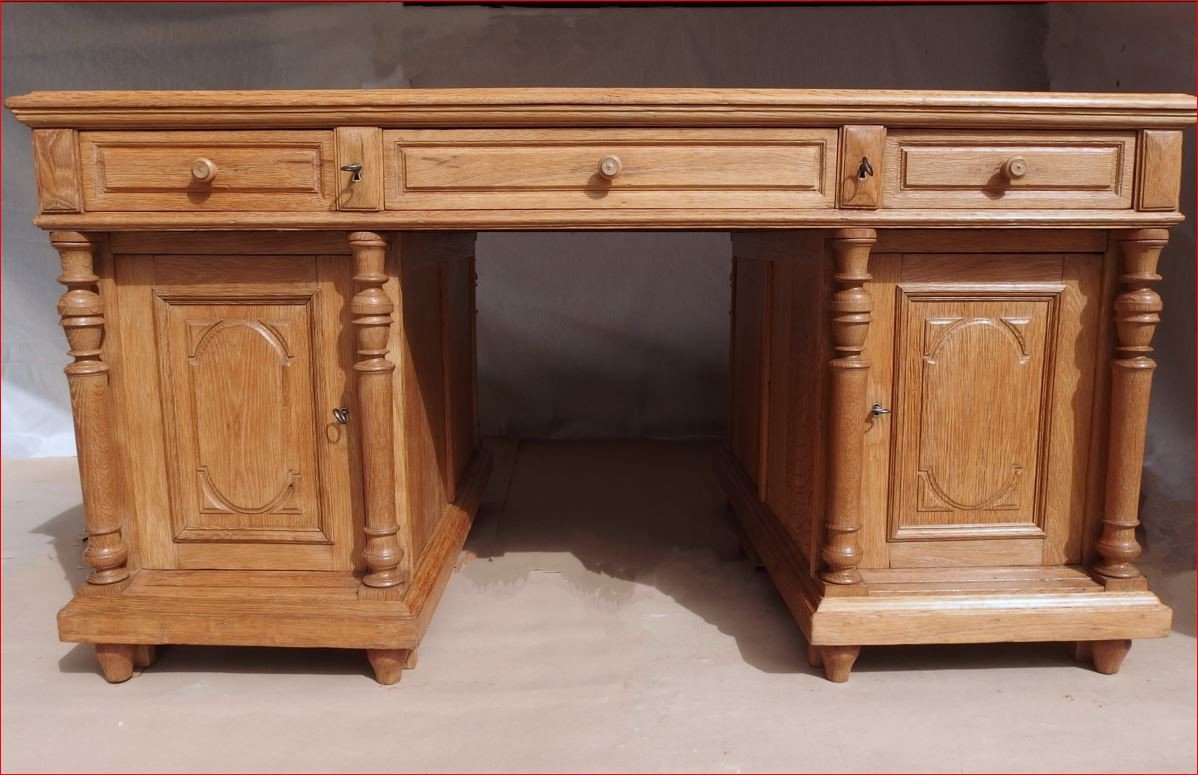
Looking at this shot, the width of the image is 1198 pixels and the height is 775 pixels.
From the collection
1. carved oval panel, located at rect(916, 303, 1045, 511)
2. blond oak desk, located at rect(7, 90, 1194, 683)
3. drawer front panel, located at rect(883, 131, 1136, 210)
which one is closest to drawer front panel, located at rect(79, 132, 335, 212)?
blond oak desk, located at rect(7, 90, 1194, 683)

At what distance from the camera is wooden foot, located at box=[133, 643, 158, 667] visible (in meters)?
1.79

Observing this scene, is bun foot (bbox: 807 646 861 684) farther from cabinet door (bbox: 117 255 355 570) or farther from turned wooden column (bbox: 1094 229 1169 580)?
cabinet door (bbox: 117 255 355 570)

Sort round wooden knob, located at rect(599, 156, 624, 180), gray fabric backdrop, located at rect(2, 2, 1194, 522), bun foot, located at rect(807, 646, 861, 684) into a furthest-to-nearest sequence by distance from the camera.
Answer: gray fabric backdrop, located at rect(2, 2, 1194, 522)
bun foot, located at rect(807, 646, 861, 684)
round wooden knob, located at rect(599, 156, 624, 180)

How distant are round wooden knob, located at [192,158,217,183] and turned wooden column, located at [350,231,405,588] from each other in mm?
278

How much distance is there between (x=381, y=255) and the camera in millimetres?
1681

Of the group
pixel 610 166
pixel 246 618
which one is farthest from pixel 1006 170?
pixel 246 618

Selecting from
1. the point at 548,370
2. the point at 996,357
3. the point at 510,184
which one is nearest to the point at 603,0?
the point at 548,370

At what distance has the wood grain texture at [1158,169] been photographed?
1657mm

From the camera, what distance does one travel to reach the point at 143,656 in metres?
1.80

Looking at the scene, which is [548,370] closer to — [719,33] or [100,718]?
[719,33]

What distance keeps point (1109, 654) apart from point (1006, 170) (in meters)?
0.98

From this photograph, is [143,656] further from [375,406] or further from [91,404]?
[375,406]

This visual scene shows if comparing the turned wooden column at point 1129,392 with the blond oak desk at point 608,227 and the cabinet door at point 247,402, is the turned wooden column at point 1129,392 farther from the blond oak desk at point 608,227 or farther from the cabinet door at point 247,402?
the cabinet door at point 247,402

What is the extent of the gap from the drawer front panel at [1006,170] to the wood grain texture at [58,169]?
59.4 inches
